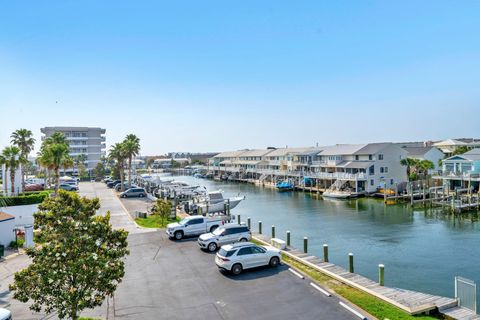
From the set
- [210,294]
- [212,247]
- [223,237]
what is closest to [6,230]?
[212,247]

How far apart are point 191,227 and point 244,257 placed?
991cm

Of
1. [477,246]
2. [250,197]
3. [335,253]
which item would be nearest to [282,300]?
[335,253]

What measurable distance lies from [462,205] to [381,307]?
132ft

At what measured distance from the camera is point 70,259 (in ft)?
36.8

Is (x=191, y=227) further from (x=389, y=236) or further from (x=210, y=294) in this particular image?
(x=389, y=236)

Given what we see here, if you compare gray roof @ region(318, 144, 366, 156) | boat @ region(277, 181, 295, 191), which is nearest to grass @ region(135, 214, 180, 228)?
gray roof @ region(318, 144, 366, 156)

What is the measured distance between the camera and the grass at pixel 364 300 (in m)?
14.0

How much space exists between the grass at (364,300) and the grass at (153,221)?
1741cm

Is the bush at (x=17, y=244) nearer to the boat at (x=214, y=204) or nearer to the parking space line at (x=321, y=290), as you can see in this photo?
the boat at (x=214, y=204)

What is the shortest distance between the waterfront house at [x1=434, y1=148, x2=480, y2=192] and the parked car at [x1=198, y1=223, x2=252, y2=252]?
42434 millimetres

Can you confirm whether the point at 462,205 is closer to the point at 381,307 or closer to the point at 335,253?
the point at 335,253

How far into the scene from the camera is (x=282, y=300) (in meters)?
15.7

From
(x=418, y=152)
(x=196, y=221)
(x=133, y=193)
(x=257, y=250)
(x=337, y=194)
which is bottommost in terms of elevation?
(x=337, y=194)

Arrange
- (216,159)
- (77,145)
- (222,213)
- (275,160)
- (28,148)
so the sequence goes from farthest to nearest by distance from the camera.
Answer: (216,159) < (77,145) < (275,160) < (28,148) < (222,213)
